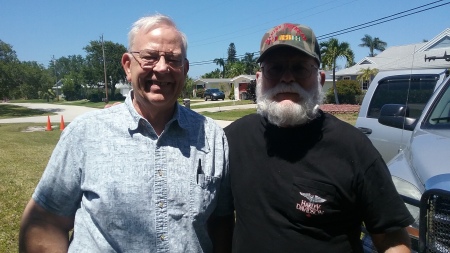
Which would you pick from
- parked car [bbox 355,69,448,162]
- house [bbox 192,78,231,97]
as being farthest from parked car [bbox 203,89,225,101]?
parked car [bbox 355,69,448,162]

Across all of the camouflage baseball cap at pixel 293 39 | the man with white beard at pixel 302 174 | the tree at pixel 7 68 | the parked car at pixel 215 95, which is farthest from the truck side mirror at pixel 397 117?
the parked car at pixel 215 95

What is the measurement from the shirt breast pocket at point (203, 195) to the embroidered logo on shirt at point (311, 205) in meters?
0.46

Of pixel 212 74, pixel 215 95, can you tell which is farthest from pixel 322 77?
pixel 212 74

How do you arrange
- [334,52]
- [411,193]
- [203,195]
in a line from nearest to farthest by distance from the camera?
[203,195], [411,193], [334,52]

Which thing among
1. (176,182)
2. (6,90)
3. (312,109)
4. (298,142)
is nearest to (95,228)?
(176,182)

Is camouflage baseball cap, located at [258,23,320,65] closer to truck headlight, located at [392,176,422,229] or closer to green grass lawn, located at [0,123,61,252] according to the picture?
truck headlight, located at [392,176,422,229]

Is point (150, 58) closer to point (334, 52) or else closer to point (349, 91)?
point (349, 91)

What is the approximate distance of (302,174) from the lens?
2043mm

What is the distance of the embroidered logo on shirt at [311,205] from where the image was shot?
6.45 ft

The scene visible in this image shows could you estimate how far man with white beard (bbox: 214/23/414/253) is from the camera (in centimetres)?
195

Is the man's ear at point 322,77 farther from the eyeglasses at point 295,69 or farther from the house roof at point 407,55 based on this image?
the house roof at point 407,55

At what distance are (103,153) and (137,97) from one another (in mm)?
355

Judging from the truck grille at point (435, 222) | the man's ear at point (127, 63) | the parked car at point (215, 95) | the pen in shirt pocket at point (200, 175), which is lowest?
the parked car at point (215, 95)

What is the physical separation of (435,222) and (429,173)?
15.3 inches
